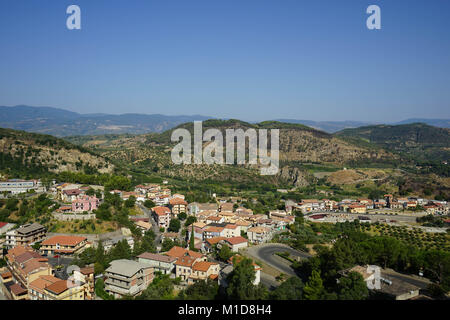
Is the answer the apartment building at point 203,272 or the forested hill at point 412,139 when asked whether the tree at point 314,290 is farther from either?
the forested hill at point 412,139

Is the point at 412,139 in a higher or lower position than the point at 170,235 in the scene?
higher

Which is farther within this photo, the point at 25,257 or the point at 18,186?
the point at 18,186

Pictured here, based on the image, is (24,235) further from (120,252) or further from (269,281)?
(269,281)

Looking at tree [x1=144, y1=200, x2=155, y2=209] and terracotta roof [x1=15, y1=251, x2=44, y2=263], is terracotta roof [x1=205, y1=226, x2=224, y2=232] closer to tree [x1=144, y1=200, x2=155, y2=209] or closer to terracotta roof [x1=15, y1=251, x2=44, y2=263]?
tree [x1=144, y1=200, x2=155, y2=209]

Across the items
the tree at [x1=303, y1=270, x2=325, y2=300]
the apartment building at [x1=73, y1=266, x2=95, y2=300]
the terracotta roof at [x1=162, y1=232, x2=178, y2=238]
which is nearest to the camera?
the tree at [x1=303, y1=270, x2=325, y2=300]

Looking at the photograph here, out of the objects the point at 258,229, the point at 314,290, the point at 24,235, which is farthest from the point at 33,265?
the point at 258,229

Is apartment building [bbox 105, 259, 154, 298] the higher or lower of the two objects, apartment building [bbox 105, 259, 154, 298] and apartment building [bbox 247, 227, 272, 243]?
the higher

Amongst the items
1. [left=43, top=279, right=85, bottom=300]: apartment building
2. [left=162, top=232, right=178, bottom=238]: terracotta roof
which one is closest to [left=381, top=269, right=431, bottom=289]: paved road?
[left=162, top=232, right=178, bottom=238]: terracotta roof

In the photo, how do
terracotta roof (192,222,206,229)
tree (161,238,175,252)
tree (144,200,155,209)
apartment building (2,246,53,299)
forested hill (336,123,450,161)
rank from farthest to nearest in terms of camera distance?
forested hill (336,123,450,161) < tree (144,200,155,209) < terracotta roof (192,222,206,229) < tree (161,238,175,252) < apartment building (2,246,53,299)
